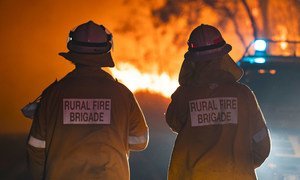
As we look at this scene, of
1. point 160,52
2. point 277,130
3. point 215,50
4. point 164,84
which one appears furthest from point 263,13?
point 215,50

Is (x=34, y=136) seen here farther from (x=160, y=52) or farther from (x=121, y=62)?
(x=160, y=52)

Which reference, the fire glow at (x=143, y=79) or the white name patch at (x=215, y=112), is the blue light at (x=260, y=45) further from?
the white name patch at (x=215, y=112)

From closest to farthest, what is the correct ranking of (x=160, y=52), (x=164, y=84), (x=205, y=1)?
(x=164, y=84) < (x=160, y=52) < (x=205, y=1)

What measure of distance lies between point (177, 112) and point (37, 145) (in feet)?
3.30

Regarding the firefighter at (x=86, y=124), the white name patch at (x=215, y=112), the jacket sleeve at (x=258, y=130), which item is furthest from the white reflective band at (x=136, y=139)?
the jacket sleeve at (x=258, y=130)

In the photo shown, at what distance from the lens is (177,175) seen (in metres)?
4.37

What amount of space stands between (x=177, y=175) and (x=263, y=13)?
69.7ft

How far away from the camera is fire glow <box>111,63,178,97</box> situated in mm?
14980

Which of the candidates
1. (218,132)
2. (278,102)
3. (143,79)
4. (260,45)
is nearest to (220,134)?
(218,132)

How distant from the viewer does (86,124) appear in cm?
422

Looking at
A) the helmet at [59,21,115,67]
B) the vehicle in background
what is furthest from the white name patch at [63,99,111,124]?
the vehicle in background

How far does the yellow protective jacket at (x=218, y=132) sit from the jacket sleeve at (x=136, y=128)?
0.83 ft

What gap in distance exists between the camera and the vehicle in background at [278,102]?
739cm

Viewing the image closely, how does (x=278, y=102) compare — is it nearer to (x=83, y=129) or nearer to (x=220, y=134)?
(x=220, y=134)
